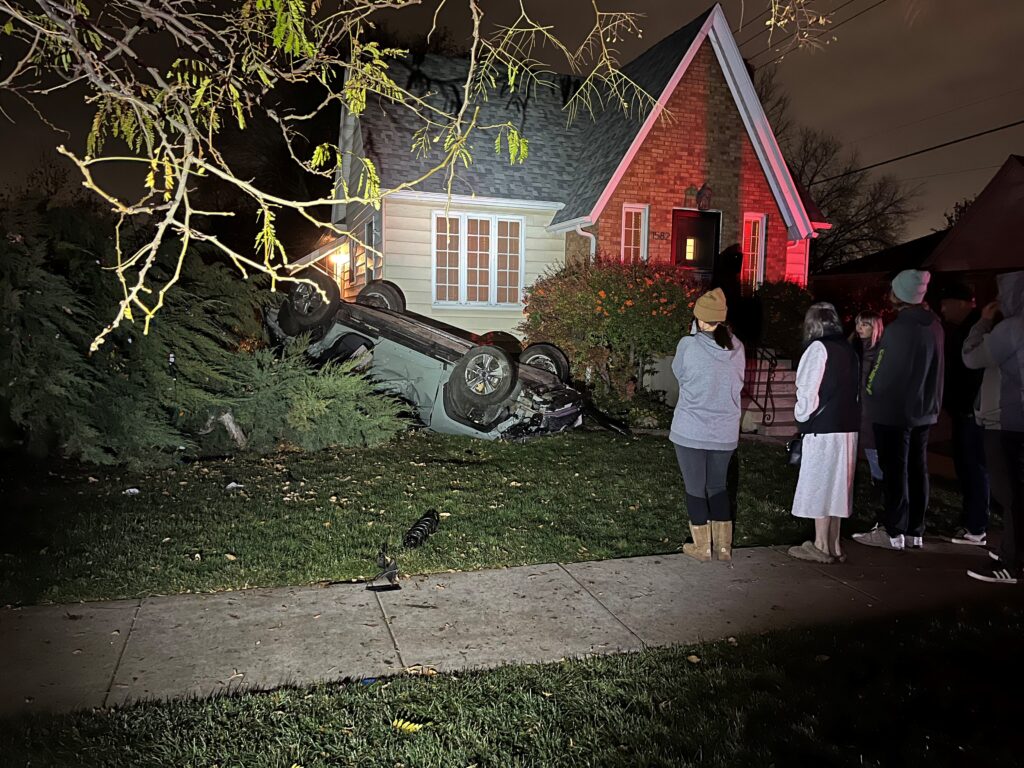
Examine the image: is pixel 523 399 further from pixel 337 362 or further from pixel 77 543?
pixel 77 543

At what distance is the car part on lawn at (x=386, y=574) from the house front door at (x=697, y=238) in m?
11.2

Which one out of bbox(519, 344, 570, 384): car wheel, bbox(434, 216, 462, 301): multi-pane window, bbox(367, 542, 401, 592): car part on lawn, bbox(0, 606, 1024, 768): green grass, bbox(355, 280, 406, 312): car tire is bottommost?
bbox(0, 606, 1024, 768): green grass

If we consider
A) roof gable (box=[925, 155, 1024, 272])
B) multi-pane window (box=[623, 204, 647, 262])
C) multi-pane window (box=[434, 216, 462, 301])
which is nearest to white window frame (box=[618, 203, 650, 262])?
multi-pane window (box=[623, 204, 647, 262])

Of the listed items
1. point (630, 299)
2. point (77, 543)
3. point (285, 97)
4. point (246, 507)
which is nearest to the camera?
point (77, 543)

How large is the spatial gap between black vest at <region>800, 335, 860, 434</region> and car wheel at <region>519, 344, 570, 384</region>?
19.4ft

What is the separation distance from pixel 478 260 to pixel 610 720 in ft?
40.8

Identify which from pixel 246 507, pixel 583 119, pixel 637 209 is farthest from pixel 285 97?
pixel 246 507

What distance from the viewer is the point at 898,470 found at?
5699mm

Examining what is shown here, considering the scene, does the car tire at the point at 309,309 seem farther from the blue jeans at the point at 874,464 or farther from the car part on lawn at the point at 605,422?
the blue jeans at the point at 874,464

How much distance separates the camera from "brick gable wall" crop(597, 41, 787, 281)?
47.3 feet

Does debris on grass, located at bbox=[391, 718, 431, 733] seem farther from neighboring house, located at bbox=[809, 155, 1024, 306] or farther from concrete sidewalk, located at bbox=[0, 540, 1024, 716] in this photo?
neighboring house, located at bbox=[809, 155, 1024, 306]

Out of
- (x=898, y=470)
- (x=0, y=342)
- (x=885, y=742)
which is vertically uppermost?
(x=0, y=342)

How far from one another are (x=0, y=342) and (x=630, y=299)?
328 inches

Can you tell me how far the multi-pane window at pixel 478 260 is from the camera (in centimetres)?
1466
